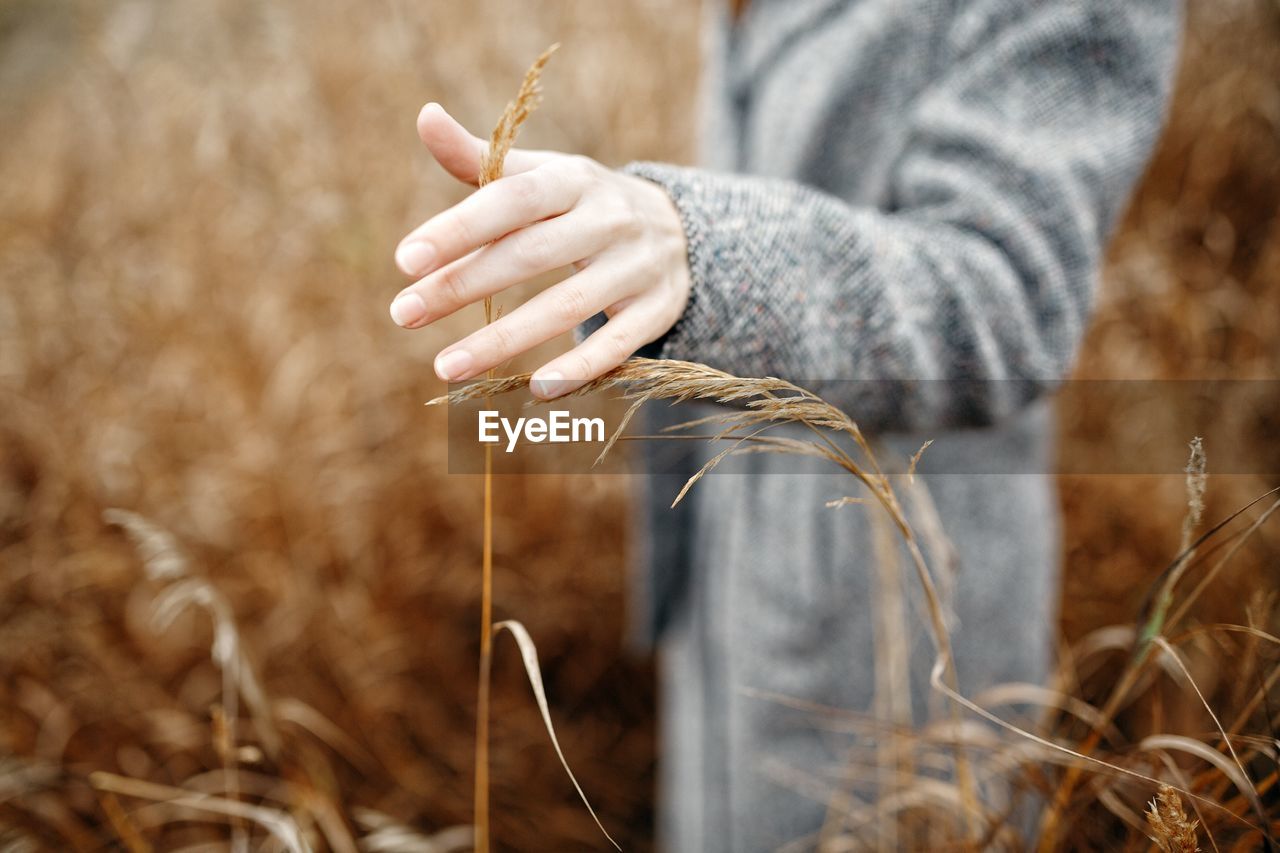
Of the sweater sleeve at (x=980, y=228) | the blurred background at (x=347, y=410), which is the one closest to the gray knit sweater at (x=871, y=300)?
the sweater sleeve at (x=980, y=228)

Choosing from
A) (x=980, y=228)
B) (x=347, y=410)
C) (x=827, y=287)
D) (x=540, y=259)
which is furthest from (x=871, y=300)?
(x=347, y=410)

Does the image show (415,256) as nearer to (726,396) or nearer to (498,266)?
(498,266)

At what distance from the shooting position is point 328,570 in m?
1.37

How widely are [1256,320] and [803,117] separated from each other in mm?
1267

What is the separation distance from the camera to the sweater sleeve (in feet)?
1.56

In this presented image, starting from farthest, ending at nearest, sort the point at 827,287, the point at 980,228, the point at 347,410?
1. the point at 347,410
2. the point at 980,228
3. the point at 827,287

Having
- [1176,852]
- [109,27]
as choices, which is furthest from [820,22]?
[109,27]

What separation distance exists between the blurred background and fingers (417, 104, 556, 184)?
939 mm

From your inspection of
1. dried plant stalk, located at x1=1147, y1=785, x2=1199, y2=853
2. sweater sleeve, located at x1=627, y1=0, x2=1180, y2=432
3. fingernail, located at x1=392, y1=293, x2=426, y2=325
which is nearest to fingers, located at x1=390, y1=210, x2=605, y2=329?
fingernail, located at x1=392, y1=293, x2=426, y2=325

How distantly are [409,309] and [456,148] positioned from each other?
86 mm

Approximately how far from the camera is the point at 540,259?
33cm

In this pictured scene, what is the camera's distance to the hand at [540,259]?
31 cm

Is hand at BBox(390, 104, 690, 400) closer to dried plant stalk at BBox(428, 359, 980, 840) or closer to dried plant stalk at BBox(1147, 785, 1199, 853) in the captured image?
dried plant stalk at BBox(428, 359, 980, 840)

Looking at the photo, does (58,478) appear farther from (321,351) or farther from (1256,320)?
(1256,320)
